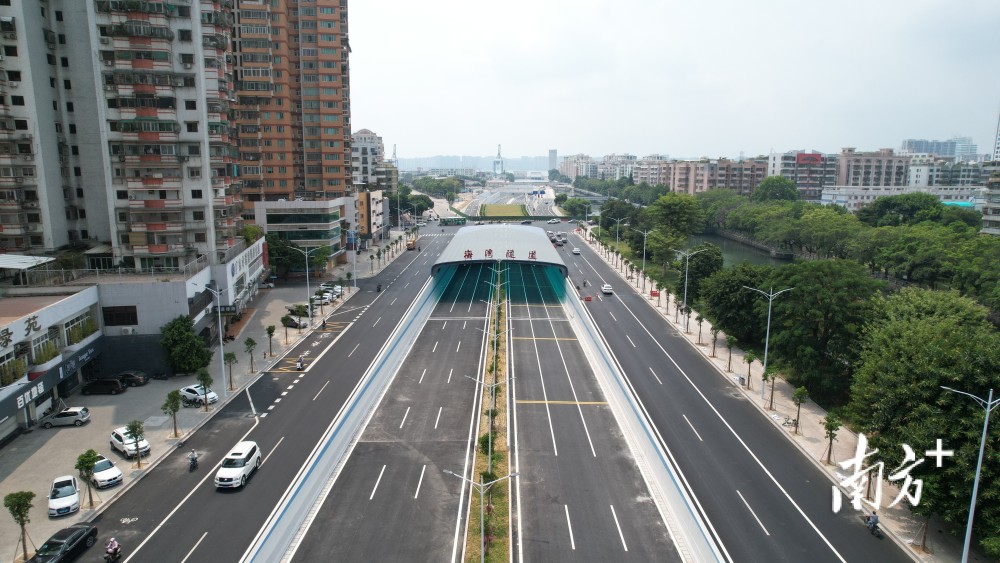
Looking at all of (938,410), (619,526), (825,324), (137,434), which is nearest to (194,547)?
(137,434)

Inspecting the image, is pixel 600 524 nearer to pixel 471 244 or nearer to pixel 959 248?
pixel 471 244

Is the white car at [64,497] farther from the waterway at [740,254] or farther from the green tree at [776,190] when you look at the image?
the green tree at [776,190]

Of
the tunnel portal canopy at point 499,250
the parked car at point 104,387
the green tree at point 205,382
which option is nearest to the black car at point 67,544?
the green tree at point 205,382

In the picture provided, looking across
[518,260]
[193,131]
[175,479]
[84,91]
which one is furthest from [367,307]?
[175,479]

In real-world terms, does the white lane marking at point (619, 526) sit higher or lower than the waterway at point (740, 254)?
higher

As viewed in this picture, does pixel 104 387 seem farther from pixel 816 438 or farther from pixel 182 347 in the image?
pixel 816 438

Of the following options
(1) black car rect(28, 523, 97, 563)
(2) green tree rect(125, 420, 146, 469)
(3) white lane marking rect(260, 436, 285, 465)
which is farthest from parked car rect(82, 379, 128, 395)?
(1) black car rect(28, 523, 97, 563)

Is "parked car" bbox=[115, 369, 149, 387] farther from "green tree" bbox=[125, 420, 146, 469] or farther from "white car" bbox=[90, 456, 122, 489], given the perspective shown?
"white car" bbox=[90, 456, 122, 489]
